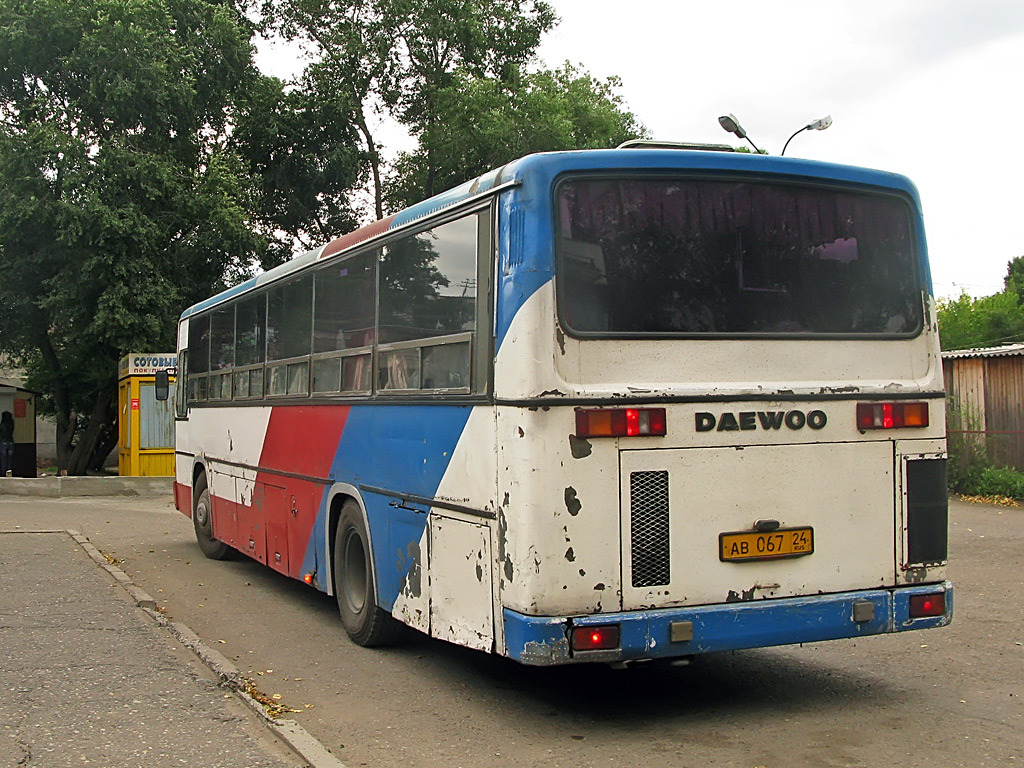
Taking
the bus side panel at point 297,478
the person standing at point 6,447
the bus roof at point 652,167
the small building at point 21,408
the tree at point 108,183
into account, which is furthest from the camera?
the small building at point 21,408

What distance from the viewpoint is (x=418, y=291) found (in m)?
7.44

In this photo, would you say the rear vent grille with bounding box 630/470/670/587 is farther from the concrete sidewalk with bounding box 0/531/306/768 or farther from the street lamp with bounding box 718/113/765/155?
the street lamp with bounding box 718/113/765/155

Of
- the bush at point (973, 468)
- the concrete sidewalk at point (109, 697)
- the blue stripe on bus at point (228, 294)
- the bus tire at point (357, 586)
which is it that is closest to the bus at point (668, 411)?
the bus tire at point (357, 586)

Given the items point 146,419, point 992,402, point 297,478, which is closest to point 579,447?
point 297,478

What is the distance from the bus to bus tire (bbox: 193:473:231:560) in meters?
6.60

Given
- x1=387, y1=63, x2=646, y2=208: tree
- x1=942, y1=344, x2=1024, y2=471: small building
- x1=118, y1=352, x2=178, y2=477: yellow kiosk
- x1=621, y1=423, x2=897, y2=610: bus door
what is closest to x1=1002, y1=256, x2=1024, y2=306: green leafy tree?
x1=387, y1=63, x2=646, y2=208: tree

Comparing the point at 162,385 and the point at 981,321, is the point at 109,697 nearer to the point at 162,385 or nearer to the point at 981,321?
the point at 162,385

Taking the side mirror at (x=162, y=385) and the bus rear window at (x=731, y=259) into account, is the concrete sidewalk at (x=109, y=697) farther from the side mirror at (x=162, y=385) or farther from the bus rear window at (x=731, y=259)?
the side mirror at (x=162, y=385)

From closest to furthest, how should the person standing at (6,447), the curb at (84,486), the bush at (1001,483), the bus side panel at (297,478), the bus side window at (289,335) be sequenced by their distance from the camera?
1. the bus side panel at (297,478)
2. the bus side window at (289,335)
3. the bush at (1001,483)
4. the curb at (84,486)
5. the person standing at (6,447)

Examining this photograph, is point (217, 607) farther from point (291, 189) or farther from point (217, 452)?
point (291, 189)

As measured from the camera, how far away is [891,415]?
6.63 metres

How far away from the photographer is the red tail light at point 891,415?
658 centimetres

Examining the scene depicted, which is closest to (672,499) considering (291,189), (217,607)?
(217,607)

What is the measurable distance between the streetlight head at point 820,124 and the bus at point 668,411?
18929mm
